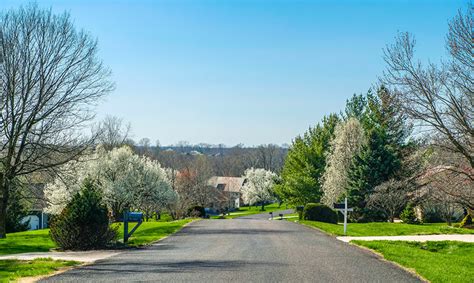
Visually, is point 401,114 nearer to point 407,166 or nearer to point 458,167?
point 458,167

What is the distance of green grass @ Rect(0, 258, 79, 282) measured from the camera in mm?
11590

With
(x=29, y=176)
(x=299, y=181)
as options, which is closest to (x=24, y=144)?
(x=29, y=176)

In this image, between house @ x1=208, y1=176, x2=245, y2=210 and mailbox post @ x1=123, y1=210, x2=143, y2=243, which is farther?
house @ x1=208, y1=176, x2=245, y2=210

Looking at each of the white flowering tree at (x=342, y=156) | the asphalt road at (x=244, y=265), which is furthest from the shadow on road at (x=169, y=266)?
the white flowering tree at (x=342, y=156)

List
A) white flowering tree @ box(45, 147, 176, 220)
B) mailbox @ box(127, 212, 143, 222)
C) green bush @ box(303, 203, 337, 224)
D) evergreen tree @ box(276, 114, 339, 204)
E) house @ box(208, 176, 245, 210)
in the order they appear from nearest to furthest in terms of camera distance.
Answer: mailbox @ box(127, 212, 143, 222) → green bush @ box(303, 203, 337, 224) → white flowering tree @ box(45, 147, 176, 220) → evergreen tree @ box(276, 114, 339, 204) → house @ box(208, 176, 245, 210)

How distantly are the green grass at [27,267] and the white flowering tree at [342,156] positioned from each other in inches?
1367

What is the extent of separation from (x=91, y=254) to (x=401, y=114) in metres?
12.9

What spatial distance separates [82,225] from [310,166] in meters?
38.8

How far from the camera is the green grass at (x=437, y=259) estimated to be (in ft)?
38.1

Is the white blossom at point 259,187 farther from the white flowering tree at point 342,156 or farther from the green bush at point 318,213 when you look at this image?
the green bush at point 318,213

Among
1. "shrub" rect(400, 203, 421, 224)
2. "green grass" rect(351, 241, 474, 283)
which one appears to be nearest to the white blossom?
"shrub" rect(400, 203, 421, 224)

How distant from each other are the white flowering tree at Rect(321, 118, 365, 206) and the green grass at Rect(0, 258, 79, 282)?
34718 mm

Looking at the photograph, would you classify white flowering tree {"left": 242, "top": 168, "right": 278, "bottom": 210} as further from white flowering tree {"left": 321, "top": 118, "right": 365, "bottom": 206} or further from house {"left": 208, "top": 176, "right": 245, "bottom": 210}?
white flowering tree {"left": 321, "top": 118, "right": 365, "bottom": 206}

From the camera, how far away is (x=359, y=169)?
137 ft
